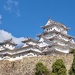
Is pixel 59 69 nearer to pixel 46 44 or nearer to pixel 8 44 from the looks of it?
Answer: pixel 46 44

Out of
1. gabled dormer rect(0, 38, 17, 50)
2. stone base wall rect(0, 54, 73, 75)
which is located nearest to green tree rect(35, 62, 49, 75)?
stone base wall rect(0, 54, 73, 75)

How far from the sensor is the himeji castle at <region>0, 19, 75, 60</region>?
51.1m

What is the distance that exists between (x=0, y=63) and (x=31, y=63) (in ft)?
11.5

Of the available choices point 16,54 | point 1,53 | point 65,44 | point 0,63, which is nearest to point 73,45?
point 65,44

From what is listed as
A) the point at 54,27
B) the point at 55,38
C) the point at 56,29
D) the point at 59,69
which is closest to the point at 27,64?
the point at 59,69

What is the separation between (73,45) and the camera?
54031mm

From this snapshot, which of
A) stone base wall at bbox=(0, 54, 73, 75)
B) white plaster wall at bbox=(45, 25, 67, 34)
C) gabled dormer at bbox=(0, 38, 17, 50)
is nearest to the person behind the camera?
stone base wall at bbox=(0, 54, 73, 75)

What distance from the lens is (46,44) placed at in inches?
2158

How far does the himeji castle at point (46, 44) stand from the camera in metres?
51.1

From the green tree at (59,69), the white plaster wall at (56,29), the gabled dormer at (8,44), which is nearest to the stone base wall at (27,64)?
the green tree at (59,69)

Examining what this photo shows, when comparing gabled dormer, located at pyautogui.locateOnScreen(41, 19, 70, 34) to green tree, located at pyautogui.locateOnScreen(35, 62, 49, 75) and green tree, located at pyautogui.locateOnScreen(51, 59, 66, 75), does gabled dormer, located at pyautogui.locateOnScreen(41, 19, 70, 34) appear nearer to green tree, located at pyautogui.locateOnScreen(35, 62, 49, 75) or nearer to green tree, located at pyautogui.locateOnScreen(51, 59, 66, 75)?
green tree, located at pyautogui.locateOnScreen(35, 62, 49, 75)

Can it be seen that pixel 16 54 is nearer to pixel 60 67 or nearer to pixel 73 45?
pixel 73 45

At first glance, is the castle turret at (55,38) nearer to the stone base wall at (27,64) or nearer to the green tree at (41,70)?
the stone base wall at (27,64)

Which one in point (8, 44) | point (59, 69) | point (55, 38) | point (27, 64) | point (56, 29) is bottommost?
point (59, 69)
